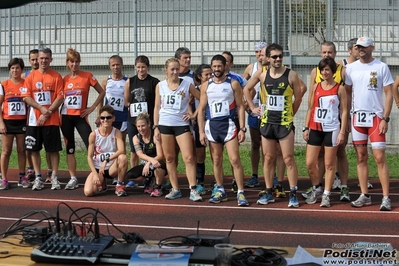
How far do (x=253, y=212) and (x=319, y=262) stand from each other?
5.07 metres

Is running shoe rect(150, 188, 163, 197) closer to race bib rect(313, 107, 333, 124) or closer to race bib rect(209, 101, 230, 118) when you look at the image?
race bib rect(209, 101, 230, 118)

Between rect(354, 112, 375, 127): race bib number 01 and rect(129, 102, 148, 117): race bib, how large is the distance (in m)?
3.22

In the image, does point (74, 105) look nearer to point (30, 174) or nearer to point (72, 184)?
point (72, 184)

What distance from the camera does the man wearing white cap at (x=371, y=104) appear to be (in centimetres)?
929

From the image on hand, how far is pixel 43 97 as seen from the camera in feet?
36.7

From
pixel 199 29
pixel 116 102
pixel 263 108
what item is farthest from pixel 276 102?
pixel 199 29

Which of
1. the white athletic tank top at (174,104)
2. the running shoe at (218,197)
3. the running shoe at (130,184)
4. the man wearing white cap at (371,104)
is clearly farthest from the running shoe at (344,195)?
the running shoe at (130,184)

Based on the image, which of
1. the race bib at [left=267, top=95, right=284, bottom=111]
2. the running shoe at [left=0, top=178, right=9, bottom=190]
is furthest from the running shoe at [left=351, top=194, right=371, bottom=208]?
the running shoe at [left=0, top=178, right=9, bottom=190]

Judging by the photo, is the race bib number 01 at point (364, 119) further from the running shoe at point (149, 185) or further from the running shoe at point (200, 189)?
the running shoe at point (149, 185)

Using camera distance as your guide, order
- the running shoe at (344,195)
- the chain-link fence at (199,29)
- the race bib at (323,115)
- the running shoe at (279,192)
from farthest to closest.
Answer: the chain-link fence at (199,29)
the running shoe at (279,192)
the running shoe at (344,195)
the race bib at (323,115)

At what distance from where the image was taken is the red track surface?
26.8 feet

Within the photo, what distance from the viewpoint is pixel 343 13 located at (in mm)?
14820

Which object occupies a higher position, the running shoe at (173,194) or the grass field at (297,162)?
the grass field at (297,162)

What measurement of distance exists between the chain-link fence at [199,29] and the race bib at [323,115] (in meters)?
5.31
